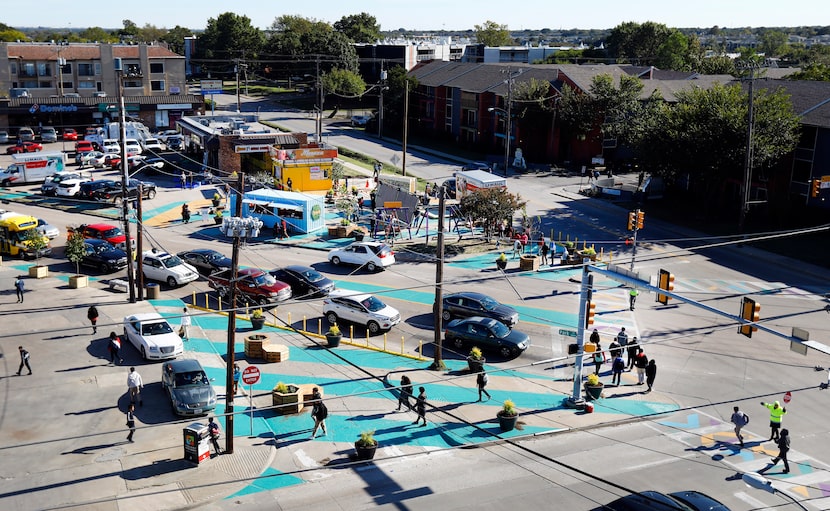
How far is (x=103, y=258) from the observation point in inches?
1580

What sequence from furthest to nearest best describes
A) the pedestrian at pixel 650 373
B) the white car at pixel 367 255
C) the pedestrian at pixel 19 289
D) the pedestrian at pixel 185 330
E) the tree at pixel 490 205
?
1. the tree at pixel 490 205
2. the white car at pixel 367 255
3. the pedestrian at pixel 19 289
4. the pedestrian at pixel 185 330
5. the pedestrian at pixel 650 373

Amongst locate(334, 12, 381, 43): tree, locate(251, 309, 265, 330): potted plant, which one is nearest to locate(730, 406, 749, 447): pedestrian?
locate(251, 309, 265, 330): potted plant

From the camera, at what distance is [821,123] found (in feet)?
163

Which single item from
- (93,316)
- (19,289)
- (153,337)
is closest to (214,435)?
(153,337)

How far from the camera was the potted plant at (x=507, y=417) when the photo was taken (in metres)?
24.1

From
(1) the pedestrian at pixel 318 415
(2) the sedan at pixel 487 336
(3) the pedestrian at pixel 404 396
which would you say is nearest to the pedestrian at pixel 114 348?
(1) the pedestrian at pixel 318 415

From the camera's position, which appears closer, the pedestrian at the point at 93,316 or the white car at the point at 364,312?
the pedestrian at the point at 93,316

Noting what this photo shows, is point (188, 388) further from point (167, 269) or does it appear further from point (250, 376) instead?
point (167, 269)

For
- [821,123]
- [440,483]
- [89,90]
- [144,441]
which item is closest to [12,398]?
[144,441]

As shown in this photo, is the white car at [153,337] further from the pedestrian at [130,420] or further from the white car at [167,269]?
the white car at [167,269]

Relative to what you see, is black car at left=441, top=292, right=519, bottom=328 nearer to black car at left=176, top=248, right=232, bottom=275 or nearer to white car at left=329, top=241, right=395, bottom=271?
white car at left=329, top=241, right=395, bottom=271

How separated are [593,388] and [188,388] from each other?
1305 centimetres

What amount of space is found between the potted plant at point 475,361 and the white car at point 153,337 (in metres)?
10.6

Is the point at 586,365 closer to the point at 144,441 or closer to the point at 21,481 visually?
the point at 144,441
